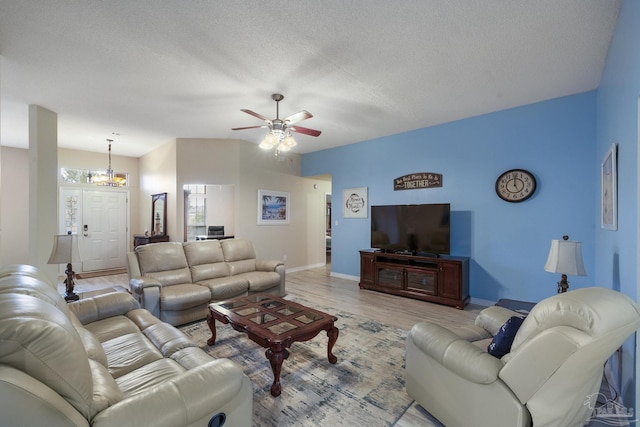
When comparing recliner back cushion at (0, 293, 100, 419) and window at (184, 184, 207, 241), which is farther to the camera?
window at (184, 184, 207, 241)

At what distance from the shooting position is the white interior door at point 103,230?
21.7ft

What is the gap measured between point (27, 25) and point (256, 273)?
3400 millimetres

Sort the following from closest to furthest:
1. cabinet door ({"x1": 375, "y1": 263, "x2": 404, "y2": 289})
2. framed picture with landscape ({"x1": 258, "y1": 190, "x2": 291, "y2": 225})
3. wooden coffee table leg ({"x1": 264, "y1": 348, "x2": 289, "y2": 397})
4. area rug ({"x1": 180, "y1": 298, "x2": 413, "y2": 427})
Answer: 1. area rug ({"x1": 180, "y1": 298, "x2": 413, "y2": 427})
2. wooden coffee table leg ({"x1": 264, "y1": 348, "x2": 289, "y2": 397})
3. cabinet door ({"x1": 375, "y1": 263, "x2": 404, "y2": 289})
4. framed picture with landscape ({"x1": 258, "y1": 190, "x2": 291, "y2": 225})

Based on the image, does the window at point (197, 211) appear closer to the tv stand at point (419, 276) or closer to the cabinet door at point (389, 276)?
the tv stand at point (419, 276)

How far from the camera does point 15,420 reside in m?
0.85

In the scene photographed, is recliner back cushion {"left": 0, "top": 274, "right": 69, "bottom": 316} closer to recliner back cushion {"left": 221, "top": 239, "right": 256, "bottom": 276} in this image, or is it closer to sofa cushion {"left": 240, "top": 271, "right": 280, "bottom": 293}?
sofa cushion {"left": 240, "top": 271, "right": 280, "bottom": 293}

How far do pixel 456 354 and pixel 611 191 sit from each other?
206 cm

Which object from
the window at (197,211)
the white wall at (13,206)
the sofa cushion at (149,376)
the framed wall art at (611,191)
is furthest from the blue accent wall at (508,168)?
the white wall at (13,206)

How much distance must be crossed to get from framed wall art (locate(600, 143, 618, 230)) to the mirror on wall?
672cm

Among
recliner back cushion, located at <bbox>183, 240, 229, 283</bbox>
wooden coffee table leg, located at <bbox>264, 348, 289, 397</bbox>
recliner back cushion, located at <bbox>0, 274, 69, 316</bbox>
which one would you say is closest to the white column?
recliner back cushion, located at <bbox>183, 240, 229, 283</bbox>

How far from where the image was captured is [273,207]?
250 inches

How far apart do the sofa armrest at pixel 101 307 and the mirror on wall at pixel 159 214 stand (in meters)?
3.74

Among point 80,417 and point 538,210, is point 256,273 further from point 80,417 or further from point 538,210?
point 538,210

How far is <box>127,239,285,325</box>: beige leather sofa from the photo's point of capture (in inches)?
126
